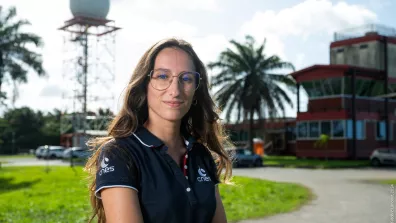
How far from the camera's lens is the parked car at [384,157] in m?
32.4

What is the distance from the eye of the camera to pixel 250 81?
4091 cm

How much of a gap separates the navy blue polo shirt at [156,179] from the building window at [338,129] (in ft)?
123

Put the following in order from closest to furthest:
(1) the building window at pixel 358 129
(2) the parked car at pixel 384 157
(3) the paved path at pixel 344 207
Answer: (3) the paved path at pixel 344 207
(2) the parked car at pixel 384 157
(1) the building window at pixel 358 129

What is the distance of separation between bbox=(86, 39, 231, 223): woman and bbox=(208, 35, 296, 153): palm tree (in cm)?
3714

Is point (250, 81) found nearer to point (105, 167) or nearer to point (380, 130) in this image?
point (380, 130)

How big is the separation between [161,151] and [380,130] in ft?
132

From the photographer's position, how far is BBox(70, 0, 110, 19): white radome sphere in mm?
46312

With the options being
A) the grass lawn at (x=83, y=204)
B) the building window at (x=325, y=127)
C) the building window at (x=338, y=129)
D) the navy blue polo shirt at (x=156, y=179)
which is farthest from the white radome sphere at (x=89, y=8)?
the navy blue polo shirt at (x=156, y=179)

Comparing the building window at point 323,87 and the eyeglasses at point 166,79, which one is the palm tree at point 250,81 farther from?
the eyeglasses at point 166,79

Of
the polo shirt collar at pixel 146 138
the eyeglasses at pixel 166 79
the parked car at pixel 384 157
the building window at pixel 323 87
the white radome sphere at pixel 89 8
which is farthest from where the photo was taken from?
the white radome sphere at pixel 89 8

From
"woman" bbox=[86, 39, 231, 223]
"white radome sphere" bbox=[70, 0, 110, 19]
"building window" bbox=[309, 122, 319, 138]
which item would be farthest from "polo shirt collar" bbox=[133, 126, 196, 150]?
"white radome sphere" bbox=[70, 0, 110, 19]

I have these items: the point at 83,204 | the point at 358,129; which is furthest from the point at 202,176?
the point at 358,129

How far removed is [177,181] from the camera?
239 centimetres

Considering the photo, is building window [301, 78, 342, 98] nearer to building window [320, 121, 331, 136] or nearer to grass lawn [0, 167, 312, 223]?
building window [320, 121, 331, 136]
